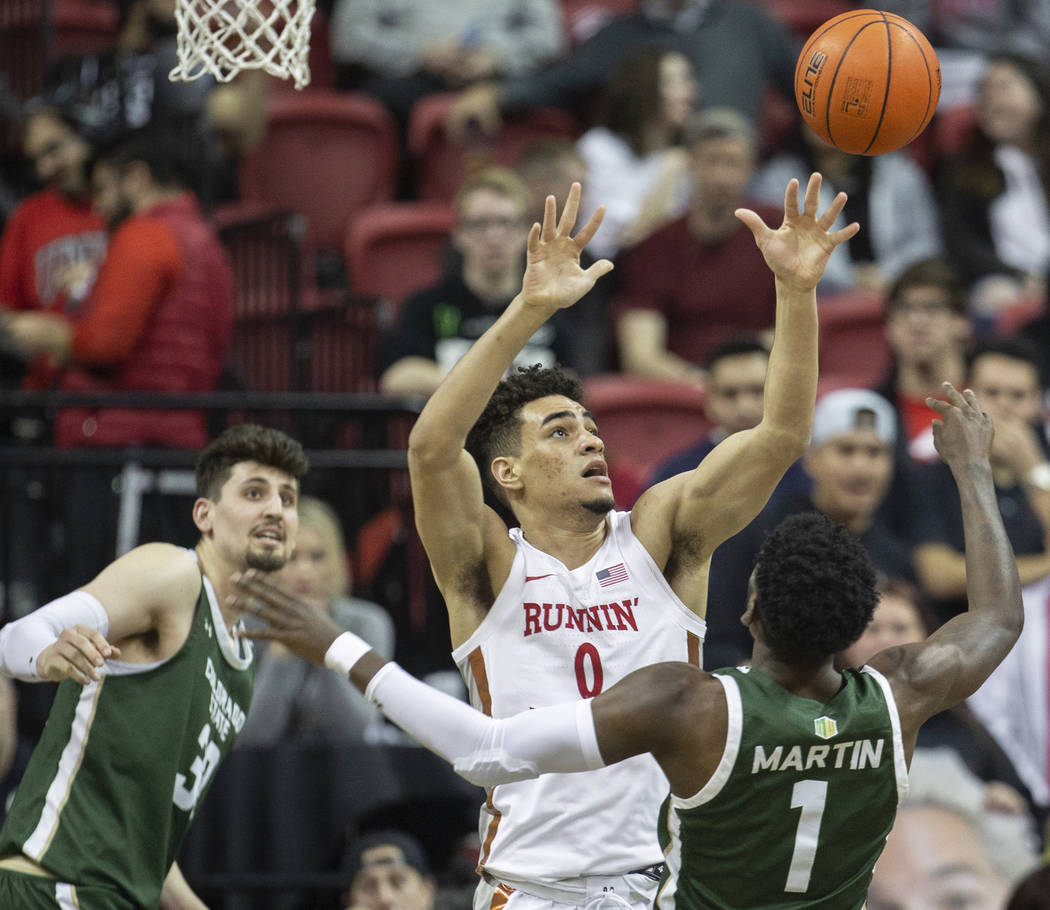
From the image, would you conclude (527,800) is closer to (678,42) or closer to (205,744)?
(205,744)

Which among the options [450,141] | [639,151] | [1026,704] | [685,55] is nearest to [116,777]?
[1026,704]

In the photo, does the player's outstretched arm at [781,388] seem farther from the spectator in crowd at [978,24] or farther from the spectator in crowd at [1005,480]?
the spectator in crowd at [978,24]

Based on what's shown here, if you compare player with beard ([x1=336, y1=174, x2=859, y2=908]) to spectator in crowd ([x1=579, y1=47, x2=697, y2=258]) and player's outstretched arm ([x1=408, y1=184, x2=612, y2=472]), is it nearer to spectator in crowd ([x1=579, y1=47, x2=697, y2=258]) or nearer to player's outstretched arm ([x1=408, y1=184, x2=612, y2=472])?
player's outstretched arm ([x1=408, y1=184, x2=612, y2=472])

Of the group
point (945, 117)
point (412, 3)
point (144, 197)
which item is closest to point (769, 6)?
point (945, 117)

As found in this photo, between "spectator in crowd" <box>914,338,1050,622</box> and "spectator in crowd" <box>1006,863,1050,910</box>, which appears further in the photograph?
"spectator in crowd" <box>914,338,1050,622</box>

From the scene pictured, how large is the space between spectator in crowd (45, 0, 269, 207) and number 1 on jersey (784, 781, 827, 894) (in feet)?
23.3

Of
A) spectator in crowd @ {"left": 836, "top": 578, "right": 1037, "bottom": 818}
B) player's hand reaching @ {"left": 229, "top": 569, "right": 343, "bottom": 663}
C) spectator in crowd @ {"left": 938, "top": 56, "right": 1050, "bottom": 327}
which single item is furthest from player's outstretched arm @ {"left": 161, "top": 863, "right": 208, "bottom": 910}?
spectator in crowd @ {"left": 938, "top": 56, "right": 1050, "bottom": 327}

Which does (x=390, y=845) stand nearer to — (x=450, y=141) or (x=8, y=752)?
(x=8, y=752)

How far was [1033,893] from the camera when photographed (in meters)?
6.18

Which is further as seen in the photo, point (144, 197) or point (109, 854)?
point (144, 197)

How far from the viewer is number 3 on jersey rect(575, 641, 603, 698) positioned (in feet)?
16.9

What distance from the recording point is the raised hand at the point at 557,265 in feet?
16.8

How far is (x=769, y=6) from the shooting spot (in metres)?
12.8

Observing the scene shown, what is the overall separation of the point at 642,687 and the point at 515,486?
3.94 feet
